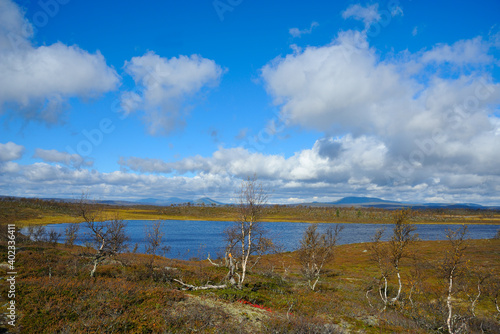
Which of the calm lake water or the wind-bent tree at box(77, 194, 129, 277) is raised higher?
the wind-bent tree at box(77, 194, 129, 277)

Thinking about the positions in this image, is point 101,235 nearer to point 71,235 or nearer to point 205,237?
point 71,235

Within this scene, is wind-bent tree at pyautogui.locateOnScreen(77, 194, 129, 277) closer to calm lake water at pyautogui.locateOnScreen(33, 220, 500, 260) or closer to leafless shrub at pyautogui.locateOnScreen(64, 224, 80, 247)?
calm lake water at pyautogui.locateOnScreen(33, 220, 500, 260)

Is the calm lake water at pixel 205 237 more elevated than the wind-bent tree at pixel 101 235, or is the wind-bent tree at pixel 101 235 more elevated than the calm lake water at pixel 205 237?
the wind-bent tree at pixel 101 235

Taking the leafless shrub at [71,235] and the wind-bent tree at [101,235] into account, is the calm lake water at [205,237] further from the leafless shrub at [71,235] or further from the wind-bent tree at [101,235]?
the wind-bent tree at [101,235]

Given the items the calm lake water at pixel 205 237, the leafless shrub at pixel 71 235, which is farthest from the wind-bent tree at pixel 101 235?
the leafless shrub at pixel 71 235

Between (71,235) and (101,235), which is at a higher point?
(101,235)

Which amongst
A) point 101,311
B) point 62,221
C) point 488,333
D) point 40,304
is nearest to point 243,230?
point 101,311

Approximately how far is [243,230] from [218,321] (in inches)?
482

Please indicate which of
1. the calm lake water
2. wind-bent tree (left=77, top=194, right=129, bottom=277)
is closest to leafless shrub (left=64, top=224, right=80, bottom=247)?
the calm lake water

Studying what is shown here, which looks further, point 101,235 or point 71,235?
point 71,235

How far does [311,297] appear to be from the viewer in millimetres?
24984

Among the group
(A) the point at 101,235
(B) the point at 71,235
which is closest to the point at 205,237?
(B) the point at 71,235

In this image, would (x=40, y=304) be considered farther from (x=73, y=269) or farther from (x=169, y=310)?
(x=73, y=269)

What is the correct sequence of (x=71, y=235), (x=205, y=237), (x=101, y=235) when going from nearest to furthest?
(x=101, y=235) < (x=71, y=235) < (x=205, y=237)
